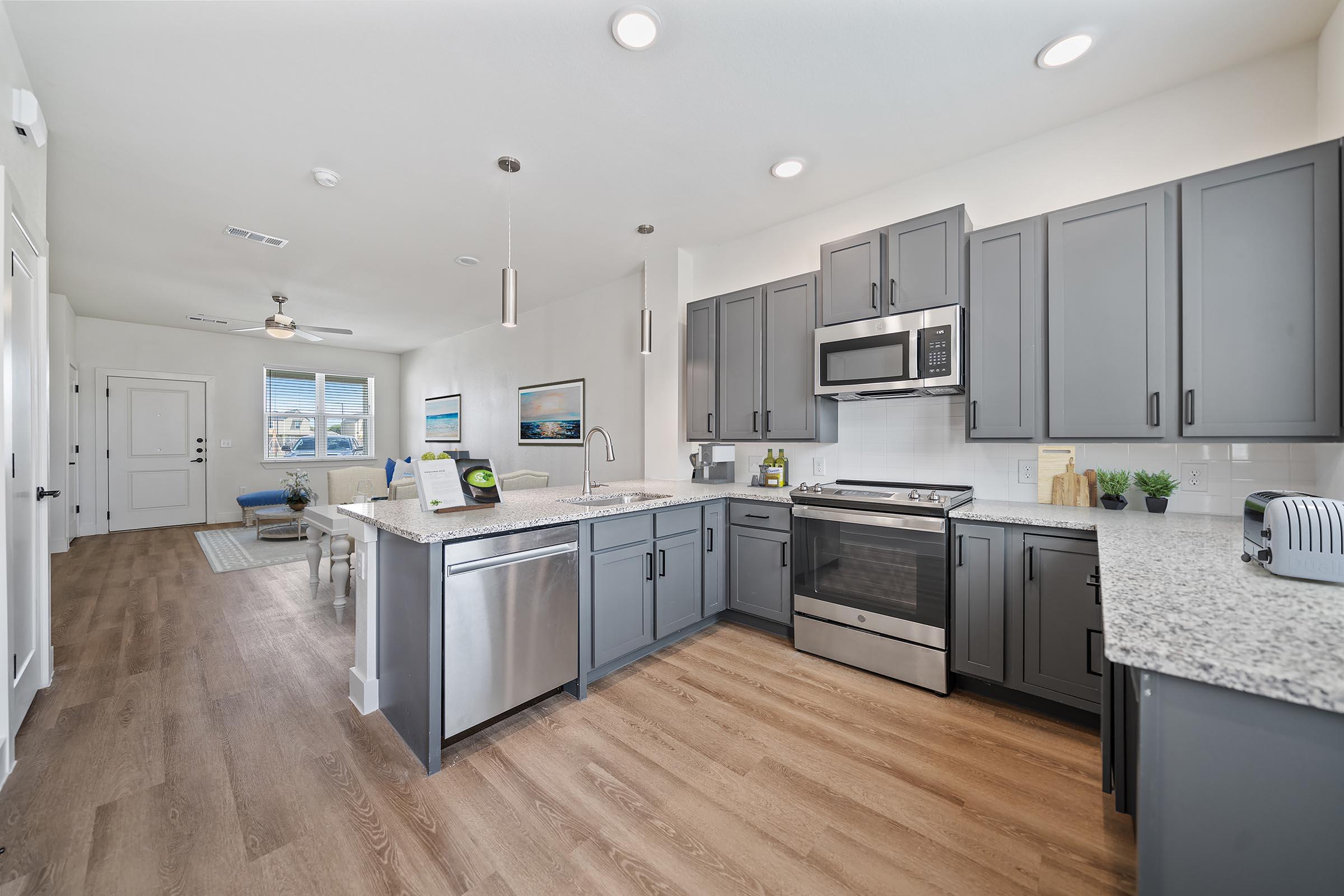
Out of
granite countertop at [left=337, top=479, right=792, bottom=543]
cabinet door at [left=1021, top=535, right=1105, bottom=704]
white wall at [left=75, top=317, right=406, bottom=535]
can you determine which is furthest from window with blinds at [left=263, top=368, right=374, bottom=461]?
cabinet door at [left=1021, top=535, right=1105, bottom=704]

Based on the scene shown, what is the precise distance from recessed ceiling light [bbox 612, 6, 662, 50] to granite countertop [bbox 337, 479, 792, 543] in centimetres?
193

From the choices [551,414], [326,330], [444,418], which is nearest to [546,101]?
[551,414]

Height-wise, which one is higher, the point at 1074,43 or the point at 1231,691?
the point at 1074,43

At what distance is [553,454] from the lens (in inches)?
231

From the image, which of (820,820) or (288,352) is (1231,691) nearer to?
(820,820)

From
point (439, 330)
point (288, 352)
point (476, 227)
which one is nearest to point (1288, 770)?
point (476, 227)

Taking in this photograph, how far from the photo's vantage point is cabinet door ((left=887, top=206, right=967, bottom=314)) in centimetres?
260

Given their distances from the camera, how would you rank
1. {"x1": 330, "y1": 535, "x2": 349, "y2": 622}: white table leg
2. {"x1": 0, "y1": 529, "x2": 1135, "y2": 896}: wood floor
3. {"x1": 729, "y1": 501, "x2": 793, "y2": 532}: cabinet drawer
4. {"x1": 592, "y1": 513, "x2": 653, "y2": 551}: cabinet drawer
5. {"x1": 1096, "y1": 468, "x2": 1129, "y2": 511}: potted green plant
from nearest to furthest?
{"x1": 0, "y1": 529, "x2": 1135, "y2": 896}: wood floor < {"x1": 1096, "y1": 468, "x2": 1129, "y2": 511}: potted green plant < {"x1": 592, "y1": 513, "x2": 653, "y2": 551}: cabinet drawer < {"x1": 729, "y1": 501, "x2": 793, "y2": 532}: cabinet drawer < {"x1": 330, "y1": 535, "x2": 349, "y2": 622}: white table leg

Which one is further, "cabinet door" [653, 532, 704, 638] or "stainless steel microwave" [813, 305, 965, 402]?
"cabinet door" [653, 532, 704, 638]

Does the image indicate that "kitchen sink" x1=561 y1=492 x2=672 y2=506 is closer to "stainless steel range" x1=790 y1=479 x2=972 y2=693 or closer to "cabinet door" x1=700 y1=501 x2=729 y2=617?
"cabinet door" x1=700 y1=501 x2=729 y2=617

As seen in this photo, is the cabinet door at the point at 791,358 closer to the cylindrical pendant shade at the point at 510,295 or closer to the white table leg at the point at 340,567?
the cylindrical pendant shade at the point at 510,295

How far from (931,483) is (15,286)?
4.38 meters

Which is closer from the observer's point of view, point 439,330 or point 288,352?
point 439,330

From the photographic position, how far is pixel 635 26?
1941mm
